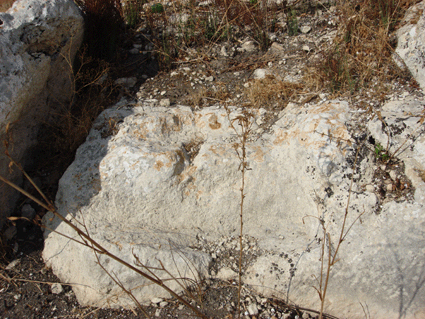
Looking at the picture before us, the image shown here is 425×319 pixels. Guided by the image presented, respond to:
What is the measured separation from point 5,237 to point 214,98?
6.96 ft

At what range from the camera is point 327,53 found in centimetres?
303

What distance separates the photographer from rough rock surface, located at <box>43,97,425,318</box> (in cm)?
204

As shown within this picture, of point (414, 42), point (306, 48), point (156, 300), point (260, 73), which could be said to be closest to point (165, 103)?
point (260, 73)

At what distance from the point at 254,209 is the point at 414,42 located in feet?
6.27

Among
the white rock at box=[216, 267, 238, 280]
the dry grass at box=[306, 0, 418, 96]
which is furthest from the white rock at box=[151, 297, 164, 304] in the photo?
the dry grass at box=[306, 0, 418, 96]

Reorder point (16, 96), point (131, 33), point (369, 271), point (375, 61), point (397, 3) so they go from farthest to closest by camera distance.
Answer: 1. point (131, 33)
2. point (397, 3)
3. point (375, 61)
4. point (16, 96)
5. point (369, 271)

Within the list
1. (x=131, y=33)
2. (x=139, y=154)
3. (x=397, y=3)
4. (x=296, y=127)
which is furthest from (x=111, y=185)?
(x=397, y=3)

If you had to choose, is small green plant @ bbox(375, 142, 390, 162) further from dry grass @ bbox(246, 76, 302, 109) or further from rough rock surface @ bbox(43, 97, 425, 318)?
dry grass @ bbox(246, 76, 302, 109)

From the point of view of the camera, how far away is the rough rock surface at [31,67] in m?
2.41

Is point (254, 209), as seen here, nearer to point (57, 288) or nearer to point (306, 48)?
point (57, 288)

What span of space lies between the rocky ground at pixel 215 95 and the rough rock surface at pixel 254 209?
0.33 feet

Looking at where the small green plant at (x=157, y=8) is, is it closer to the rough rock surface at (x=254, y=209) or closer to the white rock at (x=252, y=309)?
the rough rock surface at (x=254, y=209)

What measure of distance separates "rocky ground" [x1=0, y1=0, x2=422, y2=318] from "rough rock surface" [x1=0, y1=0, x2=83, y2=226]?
345 mm

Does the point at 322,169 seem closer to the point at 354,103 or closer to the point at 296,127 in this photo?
the point at 296,127
